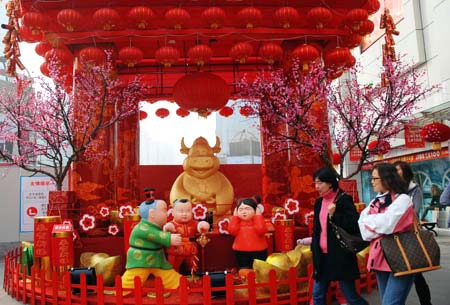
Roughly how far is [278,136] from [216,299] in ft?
14.6

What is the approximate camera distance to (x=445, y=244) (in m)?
10.5

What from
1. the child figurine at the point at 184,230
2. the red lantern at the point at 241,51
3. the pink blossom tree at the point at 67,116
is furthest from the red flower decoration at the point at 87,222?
the red lantern at the point at 241,51

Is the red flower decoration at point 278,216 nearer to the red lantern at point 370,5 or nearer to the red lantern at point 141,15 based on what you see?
the red lantern at point 141,15

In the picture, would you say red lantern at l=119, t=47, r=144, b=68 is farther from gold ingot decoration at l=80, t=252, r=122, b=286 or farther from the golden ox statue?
gold ingot decoration at l=80, t=252, r=122, b=286

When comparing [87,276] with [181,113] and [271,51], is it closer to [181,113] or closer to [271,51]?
[271,51]

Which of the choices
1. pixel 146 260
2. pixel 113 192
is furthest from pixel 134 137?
pixel 146 260

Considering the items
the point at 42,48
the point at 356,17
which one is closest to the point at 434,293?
the point at 356,17

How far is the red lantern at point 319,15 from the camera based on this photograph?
7.01 m

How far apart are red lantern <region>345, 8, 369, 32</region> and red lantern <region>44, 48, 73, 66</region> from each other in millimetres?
5223

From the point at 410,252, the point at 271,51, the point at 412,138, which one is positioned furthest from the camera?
the point at 412,138

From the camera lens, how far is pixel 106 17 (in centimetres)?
667

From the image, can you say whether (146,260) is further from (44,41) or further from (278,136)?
(44,41)

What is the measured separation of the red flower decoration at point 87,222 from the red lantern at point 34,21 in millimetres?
3343

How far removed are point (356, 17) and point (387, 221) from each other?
212 inches
